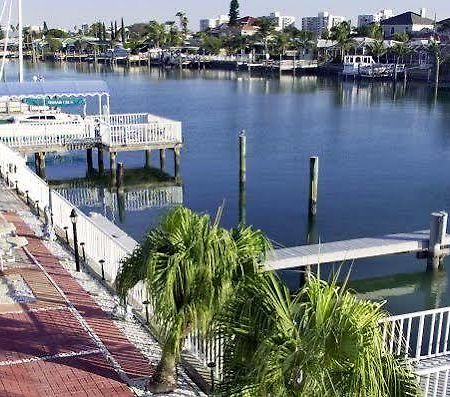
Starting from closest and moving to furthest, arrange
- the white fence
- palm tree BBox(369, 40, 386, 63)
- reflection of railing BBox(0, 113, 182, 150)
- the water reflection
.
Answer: the white fence
the water reflection
reflection of railing BBox(0, 113, 182, 150)
palm tree BBox(369, 40, 386, 63)

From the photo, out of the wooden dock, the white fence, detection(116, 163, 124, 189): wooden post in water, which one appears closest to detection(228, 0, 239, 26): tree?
detection(116, 163, 124, 189): wooden post in water

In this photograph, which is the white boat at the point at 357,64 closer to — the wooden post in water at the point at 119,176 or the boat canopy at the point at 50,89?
the boat canopy at the point at 50,89

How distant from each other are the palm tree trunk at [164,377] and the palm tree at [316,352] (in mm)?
2682

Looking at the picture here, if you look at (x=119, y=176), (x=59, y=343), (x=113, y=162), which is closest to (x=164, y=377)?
(x=59, y=343)

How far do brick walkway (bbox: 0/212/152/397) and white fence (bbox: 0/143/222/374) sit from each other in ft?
2.11

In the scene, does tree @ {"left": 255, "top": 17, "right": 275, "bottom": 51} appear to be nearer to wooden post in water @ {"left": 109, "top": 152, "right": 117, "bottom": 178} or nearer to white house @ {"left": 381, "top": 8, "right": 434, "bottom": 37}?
white house @ {"left": 381, "top": 8, "right": 434, "bottom": 37}

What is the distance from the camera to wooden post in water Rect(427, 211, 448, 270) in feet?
55.3

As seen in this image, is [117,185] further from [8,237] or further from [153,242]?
[153,242]

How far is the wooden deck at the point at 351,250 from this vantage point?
1537 cm

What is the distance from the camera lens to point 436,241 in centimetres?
1716

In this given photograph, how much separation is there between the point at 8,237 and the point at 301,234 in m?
11.8

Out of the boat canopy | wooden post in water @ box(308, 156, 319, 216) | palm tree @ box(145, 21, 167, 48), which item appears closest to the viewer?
wooden post in water @ box(308, 156, 319, 216)

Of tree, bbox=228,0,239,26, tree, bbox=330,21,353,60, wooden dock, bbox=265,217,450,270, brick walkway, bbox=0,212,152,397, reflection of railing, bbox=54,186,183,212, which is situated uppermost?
tree, bbox=228,0,239,26

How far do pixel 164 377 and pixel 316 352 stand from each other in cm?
366
